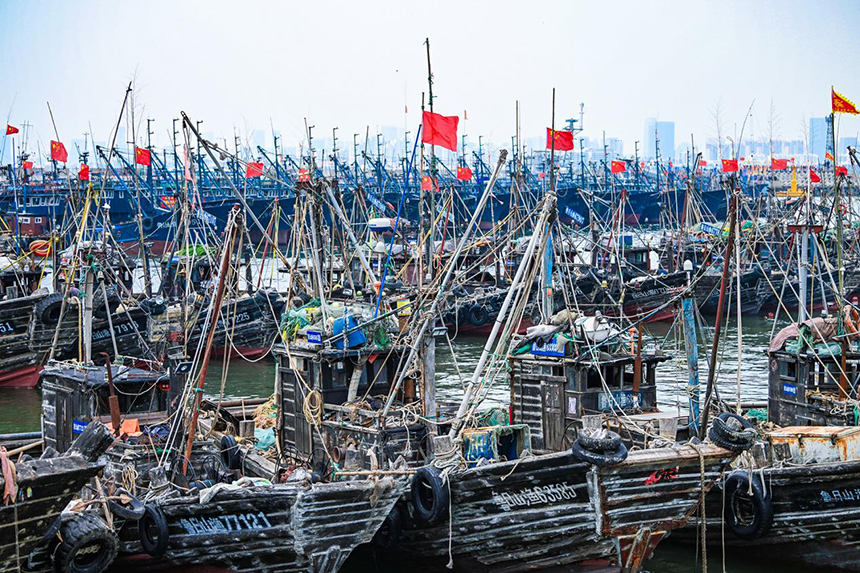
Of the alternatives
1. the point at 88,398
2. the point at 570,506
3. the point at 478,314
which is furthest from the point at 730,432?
the point at 478,314

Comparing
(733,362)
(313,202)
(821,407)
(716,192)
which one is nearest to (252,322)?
(733,362)

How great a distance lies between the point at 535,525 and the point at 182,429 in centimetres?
625

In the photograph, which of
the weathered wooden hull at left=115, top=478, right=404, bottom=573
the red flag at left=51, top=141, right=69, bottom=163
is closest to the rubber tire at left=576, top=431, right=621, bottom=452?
the weathered wooden hull at left=115, top=478, right=404, bottom=573

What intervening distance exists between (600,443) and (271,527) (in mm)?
5031

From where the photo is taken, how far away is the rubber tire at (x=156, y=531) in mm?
16609

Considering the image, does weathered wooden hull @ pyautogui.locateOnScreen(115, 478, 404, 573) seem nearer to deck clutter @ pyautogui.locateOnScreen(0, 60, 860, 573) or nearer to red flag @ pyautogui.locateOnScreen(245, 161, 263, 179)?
deck clutter @ pyautogui.locateOnScreen(0, 60, 860, 573)

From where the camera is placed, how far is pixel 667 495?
1694cm

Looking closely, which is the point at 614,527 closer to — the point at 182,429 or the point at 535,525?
the point at 535,525

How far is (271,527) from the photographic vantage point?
16.6 m

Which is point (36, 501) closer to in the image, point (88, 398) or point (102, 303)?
point (88, 398)

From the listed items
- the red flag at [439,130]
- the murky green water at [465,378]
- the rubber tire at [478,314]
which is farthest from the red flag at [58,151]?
the red flag at [439,130]

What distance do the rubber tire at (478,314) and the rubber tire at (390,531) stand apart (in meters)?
31.2

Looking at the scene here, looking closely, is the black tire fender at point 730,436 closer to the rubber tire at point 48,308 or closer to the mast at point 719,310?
the mast at point 719,310

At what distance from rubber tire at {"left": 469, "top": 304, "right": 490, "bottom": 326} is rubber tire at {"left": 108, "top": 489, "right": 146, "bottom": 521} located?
3340 cm
